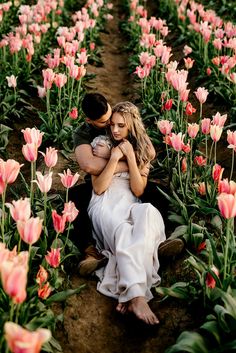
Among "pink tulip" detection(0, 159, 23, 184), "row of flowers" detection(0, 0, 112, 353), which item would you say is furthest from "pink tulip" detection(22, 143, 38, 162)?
"pink tulip" detection(0, 159, 23, 184)

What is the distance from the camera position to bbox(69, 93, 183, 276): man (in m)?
3.84

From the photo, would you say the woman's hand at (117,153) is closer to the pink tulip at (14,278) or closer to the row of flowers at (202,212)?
the row of flowers at (202,212)

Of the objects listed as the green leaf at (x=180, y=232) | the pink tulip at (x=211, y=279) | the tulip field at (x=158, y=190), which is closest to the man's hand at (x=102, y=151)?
the tulip field at (x=158, y=190)

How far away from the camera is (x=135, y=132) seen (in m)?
4.32

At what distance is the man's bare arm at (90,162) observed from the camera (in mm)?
4172

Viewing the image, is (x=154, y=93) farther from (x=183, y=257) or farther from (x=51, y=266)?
(x=51, y=266)

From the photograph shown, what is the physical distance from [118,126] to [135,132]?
19cm

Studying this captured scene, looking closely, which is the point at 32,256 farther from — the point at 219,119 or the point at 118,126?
the point at 219,119

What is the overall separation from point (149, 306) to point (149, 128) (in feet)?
10.9

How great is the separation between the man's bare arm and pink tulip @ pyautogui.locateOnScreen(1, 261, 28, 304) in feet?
6.67

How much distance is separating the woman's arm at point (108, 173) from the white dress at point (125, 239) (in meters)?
0.08

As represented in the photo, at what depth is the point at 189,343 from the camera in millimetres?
2697

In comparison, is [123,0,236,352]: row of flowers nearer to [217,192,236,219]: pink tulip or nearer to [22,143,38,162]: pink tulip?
[217,192,236,219]: pink tulip

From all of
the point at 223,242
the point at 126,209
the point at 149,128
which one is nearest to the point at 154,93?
the point at 149,128
